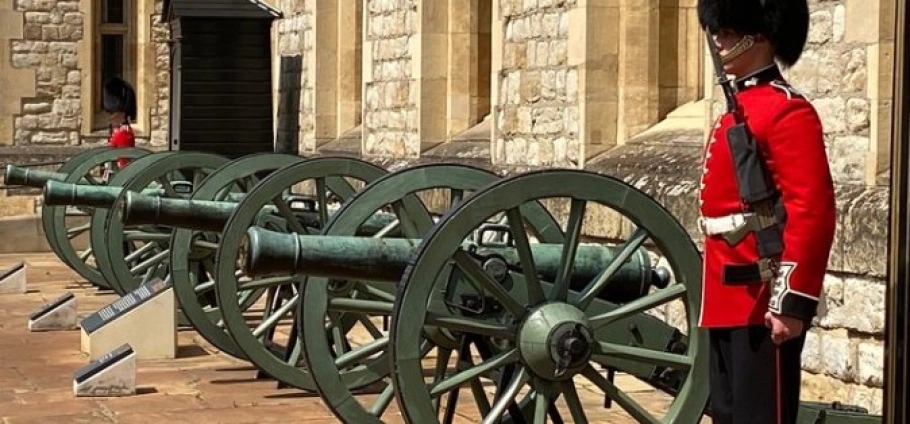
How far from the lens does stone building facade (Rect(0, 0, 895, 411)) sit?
6.03m

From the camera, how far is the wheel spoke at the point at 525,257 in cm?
452

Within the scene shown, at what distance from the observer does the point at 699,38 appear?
8.72m

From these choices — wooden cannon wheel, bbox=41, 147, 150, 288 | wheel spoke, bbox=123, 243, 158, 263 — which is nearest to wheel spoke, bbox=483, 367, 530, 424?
wheel spoke, bbox=123, 243, 158, 263

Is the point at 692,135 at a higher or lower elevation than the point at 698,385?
higher

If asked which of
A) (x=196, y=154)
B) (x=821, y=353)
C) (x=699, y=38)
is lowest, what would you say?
(x=821, y=353)

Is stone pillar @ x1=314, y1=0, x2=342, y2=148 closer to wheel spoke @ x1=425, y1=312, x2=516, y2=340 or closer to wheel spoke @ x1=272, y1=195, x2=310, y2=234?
wheel spoke @ x1=272, y1=195, x2=310, y2=234

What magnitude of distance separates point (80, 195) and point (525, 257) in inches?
206

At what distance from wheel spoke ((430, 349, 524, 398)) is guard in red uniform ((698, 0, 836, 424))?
0.77 m

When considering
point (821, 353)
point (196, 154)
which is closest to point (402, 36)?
point (196, 154)

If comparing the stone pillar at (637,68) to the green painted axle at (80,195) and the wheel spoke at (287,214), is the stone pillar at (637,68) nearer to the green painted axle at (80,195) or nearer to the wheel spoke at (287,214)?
the wheel spoke at (287,214)

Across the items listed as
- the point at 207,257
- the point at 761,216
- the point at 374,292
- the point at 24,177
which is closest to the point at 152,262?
the point at 207,257

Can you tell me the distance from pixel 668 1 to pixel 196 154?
8.25ft

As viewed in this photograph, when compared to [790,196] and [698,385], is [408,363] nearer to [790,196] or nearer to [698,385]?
[698,385]

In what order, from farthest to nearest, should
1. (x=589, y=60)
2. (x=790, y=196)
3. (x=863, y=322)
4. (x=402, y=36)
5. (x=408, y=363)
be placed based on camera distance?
(x=402, y=36) → (x=589, y=60) → (x=863, y=322) → (x=408, y=363) → (x=790, y=196)
